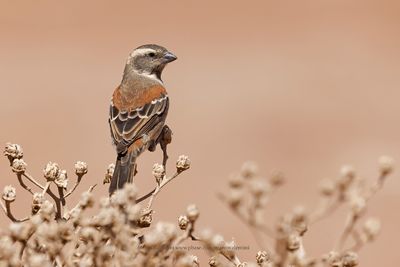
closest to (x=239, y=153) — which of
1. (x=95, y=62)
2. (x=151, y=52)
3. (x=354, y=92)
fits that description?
(x=354, y=92)

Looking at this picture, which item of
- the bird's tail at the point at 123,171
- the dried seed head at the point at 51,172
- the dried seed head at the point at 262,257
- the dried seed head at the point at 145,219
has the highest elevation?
the bird's tail at the point at 123,171

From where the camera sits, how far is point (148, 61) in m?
8.75

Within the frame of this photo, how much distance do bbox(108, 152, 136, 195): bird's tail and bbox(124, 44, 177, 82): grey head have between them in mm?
1946

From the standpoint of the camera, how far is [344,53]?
2517 centimetres

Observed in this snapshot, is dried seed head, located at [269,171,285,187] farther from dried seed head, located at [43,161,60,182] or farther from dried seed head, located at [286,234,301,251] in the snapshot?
dried seed head, located at [43,161,60,182]

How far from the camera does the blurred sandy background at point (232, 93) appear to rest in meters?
16.6

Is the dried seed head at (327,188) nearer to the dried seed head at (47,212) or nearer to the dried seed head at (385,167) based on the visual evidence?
the dried seed head at (385,167)

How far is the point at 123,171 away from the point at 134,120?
1.31 meters

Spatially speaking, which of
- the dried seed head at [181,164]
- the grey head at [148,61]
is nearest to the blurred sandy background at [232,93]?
the grey head at [148,61]

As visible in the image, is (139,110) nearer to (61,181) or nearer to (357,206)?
(61,181)

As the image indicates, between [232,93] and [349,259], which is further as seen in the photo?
[232,93]

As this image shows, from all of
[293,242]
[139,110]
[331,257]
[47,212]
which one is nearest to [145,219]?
[47,212]

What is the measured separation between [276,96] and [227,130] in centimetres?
227

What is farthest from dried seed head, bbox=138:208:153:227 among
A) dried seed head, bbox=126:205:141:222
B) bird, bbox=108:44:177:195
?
bird, bbox=108:44:177:195
